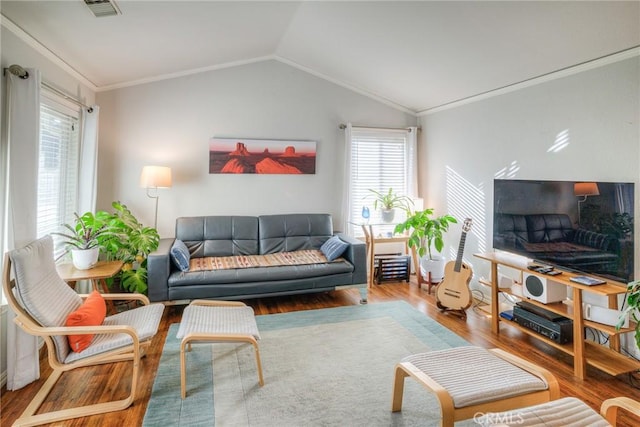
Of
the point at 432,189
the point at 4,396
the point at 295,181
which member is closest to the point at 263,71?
the point at 295,181

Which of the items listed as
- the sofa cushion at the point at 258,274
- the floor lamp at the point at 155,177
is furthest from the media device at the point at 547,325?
the floor lamp at the point at 155,177

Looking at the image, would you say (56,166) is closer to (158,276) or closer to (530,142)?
(158,276)

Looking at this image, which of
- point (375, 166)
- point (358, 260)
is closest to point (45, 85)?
point (358, 260)

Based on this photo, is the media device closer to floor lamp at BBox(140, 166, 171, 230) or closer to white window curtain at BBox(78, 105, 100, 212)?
floor lamp at BBox(140, 166, 171, 230)

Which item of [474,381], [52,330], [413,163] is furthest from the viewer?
[413,163]

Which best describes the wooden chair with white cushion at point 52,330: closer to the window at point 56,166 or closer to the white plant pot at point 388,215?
the window at point 56,166

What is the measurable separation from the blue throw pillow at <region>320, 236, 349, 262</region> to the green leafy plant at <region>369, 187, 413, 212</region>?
1135mm

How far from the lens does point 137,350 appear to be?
2.08 m

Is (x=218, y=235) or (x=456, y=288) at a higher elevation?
(x=218, y=235)

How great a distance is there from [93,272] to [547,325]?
3.75 meters

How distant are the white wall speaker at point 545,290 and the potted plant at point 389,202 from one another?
219 cm

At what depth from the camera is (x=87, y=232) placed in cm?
315

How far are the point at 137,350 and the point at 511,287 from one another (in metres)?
3.06

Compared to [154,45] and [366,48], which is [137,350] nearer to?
[154,45]
